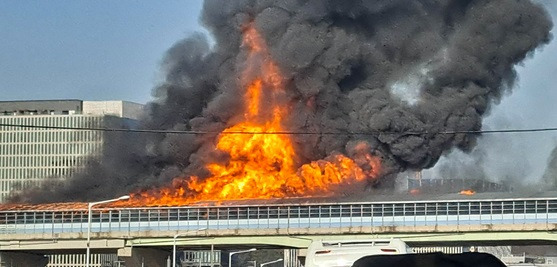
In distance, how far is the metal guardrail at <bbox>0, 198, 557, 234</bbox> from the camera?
9162cm

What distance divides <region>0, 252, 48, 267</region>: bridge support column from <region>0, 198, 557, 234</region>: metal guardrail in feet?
7.27

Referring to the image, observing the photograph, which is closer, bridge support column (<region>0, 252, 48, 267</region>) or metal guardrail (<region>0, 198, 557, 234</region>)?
metal guardrail (<region>0, 198, 557, 234</region>)

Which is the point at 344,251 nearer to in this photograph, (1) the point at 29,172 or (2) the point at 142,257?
(2) the point at 142,257

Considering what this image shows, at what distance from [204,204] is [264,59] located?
1777 centimetres

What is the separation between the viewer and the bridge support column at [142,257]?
9788cm

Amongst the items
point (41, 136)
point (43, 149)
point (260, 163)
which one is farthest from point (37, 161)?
point (260, 163)

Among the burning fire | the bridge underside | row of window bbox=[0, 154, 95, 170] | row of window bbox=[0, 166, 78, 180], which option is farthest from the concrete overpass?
row of window bbox=[0, 166, 78, 180]

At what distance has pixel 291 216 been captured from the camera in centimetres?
9700

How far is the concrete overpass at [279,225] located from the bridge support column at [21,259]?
0.93m

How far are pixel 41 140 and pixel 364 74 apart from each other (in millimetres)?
89030

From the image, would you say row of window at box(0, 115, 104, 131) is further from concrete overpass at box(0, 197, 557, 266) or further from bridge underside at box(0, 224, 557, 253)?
bridge underside at box(0, 224, 557, 253)

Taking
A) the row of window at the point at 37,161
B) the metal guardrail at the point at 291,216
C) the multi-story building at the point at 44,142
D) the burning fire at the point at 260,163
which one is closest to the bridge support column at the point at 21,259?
the metal guardrail at the point at 291,216

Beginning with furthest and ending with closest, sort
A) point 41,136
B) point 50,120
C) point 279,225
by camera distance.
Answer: point 41,136 → point 50,120 → point 279,225

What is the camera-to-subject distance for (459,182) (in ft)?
379
